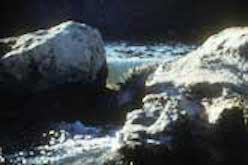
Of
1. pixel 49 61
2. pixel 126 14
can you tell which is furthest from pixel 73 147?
pixel 126 14

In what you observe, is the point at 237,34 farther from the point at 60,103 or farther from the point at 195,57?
the point at 60,103

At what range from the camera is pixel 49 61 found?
58.4 ft

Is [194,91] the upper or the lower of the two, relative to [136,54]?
lower

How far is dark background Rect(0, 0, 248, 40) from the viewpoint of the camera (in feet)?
103

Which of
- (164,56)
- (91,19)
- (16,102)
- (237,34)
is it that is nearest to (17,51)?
(16,102)

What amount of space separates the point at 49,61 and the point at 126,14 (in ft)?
51.2

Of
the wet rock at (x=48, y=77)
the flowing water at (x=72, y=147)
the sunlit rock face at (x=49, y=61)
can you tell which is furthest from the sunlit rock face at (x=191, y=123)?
the sunlit rock face at (x=49, y=61)

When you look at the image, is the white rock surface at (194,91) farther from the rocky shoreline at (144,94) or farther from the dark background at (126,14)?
the dark background at (126,14)

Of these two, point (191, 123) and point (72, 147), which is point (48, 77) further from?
point (191, 123)

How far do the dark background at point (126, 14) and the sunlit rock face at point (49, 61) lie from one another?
12.2m

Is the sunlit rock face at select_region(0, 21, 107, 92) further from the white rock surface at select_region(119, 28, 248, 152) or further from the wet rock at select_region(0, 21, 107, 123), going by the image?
the white rock surface at select_region(119, 28, 248, 152)

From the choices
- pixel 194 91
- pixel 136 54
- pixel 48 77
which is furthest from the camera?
pixel 136 54

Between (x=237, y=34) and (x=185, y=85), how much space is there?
2.67m

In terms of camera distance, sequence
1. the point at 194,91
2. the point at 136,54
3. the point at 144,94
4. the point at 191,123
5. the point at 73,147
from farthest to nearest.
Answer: the point at 136,54 → the point at 144,94 → the point at 73,147 → the point at 194,91 → the point at 191,123
